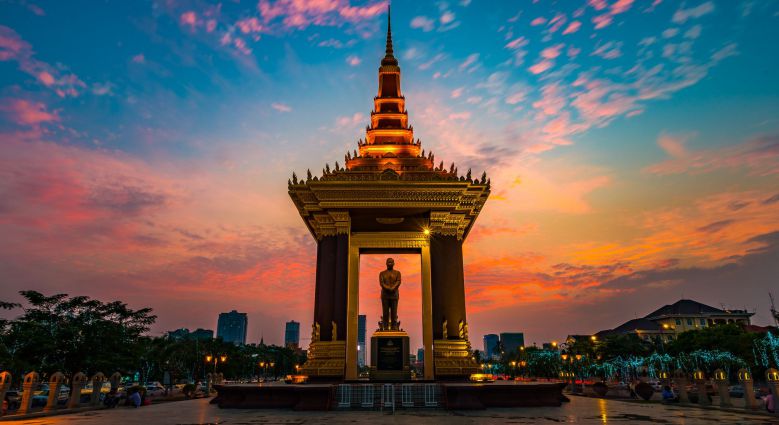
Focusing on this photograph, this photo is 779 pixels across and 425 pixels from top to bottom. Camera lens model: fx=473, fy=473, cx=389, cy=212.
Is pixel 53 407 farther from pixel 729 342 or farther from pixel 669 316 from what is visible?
pixel 669 316

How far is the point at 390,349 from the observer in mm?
→ 21703

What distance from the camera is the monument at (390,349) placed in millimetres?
21094

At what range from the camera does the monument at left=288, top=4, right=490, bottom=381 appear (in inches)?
845

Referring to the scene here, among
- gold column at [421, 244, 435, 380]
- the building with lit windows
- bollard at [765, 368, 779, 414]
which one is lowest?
bollard at [765, 368, 779, 414]

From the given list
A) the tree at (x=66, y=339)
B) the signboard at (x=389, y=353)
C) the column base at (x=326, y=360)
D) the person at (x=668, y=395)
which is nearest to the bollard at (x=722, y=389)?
the person at (x=668, y=395)

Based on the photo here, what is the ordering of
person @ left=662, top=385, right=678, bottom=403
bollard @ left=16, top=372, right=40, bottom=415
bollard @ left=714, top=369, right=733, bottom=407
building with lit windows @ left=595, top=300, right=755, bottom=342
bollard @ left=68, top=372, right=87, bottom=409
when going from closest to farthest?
bollard @ left=16, top=372, right=40, bottom=415
bollard @ left=714, top=369, right=733, bottom=407
bollard @ left=68, top=372, right=87, bottom=409
person @ left=662, top=385, right=678, bottom=403
building with lit windows @ left=595, top=300, right=755, bottom=342

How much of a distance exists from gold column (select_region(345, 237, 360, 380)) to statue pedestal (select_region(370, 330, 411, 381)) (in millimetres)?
850

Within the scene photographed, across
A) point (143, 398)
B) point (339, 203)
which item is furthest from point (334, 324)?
Answer: point (143, 398)

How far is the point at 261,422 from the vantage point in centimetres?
1376

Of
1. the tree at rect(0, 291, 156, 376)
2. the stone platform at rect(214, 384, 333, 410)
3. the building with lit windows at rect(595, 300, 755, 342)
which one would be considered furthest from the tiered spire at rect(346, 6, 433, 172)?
the building with lit windows at rect(595, 300, 755, 342)

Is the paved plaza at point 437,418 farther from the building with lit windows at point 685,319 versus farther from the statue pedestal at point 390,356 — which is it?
the building with lit windows at point 685,319

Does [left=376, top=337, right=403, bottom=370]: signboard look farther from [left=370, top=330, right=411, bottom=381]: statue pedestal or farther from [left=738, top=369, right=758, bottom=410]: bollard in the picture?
[left=738, top=369, right=758, bottom=410]: bollard

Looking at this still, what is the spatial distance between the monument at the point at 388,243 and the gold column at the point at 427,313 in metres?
0.04

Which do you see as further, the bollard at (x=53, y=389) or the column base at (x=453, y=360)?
the column base at (x=453, y=360)
